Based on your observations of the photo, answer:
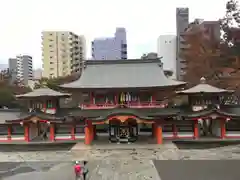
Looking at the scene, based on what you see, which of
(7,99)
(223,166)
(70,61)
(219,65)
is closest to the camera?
(223,166)

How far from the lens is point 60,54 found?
89750 mm

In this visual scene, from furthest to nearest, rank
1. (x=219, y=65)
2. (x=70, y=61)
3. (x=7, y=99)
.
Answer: (x=70, y=61)
(x=7, y=99)
(x=219, y=65)

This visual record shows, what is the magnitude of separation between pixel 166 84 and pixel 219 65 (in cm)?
1939

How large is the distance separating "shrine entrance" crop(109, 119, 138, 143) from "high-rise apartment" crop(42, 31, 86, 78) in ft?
206

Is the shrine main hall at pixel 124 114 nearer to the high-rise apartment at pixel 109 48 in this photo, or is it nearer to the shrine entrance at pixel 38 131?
the shrine entrance at pixel 38 131

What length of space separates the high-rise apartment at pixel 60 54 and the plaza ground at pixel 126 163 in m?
66.7

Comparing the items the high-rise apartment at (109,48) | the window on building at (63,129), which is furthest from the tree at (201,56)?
the high-rise apartment at (109,48)

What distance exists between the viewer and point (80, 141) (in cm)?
2703

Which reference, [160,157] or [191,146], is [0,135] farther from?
[191,146]

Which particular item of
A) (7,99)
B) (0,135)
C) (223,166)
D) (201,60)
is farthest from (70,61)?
(223,166)

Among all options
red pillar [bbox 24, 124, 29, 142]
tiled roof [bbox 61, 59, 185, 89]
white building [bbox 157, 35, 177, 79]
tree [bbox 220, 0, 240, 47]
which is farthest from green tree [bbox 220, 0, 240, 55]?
white building [bbox 157, 35, 177, 79]

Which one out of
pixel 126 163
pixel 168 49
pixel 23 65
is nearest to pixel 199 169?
pixel 126 163

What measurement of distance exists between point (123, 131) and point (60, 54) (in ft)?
224

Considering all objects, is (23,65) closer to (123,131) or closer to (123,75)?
(123,75)
